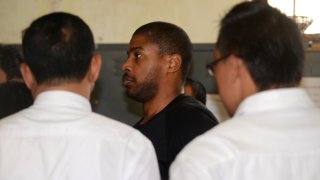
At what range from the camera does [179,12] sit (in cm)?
261

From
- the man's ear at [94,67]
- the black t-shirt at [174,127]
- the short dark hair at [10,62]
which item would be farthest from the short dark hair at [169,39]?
the man's ear at [94,67]

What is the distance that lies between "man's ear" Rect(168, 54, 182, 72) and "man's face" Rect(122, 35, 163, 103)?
45 mm

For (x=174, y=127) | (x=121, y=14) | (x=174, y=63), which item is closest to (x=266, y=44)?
(x=174, y=127)

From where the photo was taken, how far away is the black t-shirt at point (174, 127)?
169 cm

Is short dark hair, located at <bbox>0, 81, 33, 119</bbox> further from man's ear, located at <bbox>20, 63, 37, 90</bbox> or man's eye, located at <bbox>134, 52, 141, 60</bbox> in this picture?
man's ear, located at <bbox>20, 63, 37, 90</bbox>

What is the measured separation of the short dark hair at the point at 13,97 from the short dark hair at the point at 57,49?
779 mm

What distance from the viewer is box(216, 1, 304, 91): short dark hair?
1017 mm

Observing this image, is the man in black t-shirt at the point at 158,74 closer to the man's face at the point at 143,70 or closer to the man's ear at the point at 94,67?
the man's face at the point at 143,70

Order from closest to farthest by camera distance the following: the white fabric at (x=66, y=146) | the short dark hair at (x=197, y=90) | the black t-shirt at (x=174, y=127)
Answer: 1. the white fabric at (x=66, y=146)
2. the black t-shirt at (x=174, y=127)
3. the short dark hair at (x=197, y=90)

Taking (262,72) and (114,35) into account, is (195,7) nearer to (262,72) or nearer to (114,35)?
(114,35)

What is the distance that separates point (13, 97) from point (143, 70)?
0.56 m

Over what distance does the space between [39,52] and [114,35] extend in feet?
5.20

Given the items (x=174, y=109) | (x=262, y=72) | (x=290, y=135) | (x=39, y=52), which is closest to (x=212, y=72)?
(x=262, y=72)

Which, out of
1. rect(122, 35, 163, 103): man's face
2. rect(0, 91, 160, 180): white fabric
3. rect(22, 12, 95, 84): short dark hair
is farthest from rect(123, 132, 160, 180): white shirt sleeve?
rect(122, 35, 163, 103): man's face
